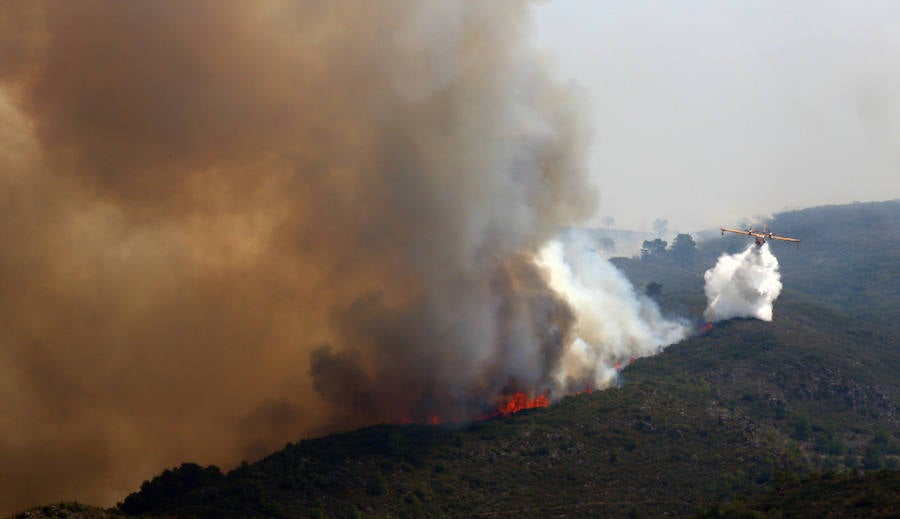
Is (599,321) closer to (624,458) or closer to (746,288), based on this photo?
(746,288)

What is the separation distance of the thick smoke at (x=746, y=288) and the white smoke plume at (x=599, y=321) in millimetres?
8081

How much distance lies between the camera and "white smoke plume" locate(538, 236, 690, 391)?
128 m

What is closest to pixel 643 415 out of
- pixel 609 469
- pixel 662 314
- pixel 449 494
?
pixel 609 469

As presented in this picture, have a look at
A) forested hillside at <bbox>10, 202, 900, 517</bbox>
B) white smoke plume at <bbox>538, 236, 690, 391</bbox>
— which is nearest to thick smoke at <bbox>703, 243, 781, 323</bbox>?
white smoke plume at <bbox>538, 236, 690, 391</bbox>

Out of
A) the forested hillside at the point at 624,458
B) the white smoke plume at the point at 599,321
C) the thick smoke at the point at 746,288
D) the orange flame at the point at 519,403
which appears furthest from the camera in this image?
the thick smoke at the point at 746,288

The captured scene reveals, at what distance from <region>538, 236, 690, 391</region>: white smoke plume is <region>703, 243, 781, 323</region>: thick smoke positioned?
8081 millimetres

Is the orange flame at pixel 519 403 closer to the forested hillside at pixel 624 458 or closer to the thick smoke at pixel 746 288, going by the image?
the forested hillside at pixel 624 458

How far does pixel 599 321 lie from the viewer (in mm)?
144250

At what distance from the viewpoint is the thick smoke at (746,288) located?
161875 millimetres

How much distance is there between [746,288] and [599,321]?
3673 cm

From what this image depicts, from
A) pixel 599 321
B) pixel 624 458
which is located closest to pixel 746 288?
pixel 599 321

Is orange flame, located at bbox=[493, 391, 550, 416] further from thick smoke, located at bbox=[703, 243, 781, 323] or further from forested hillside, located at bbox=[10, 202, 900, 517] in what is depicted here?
thick smoke, located at bbox=[703, 243, 781, 323]

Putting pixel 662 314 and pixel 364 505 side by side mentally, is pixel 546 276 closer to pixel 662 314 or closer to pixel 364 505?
pixel 364 505

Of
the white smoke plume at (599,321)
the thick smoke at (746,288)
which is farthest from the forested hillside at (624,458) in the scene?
the thick smoke at (746,288)
